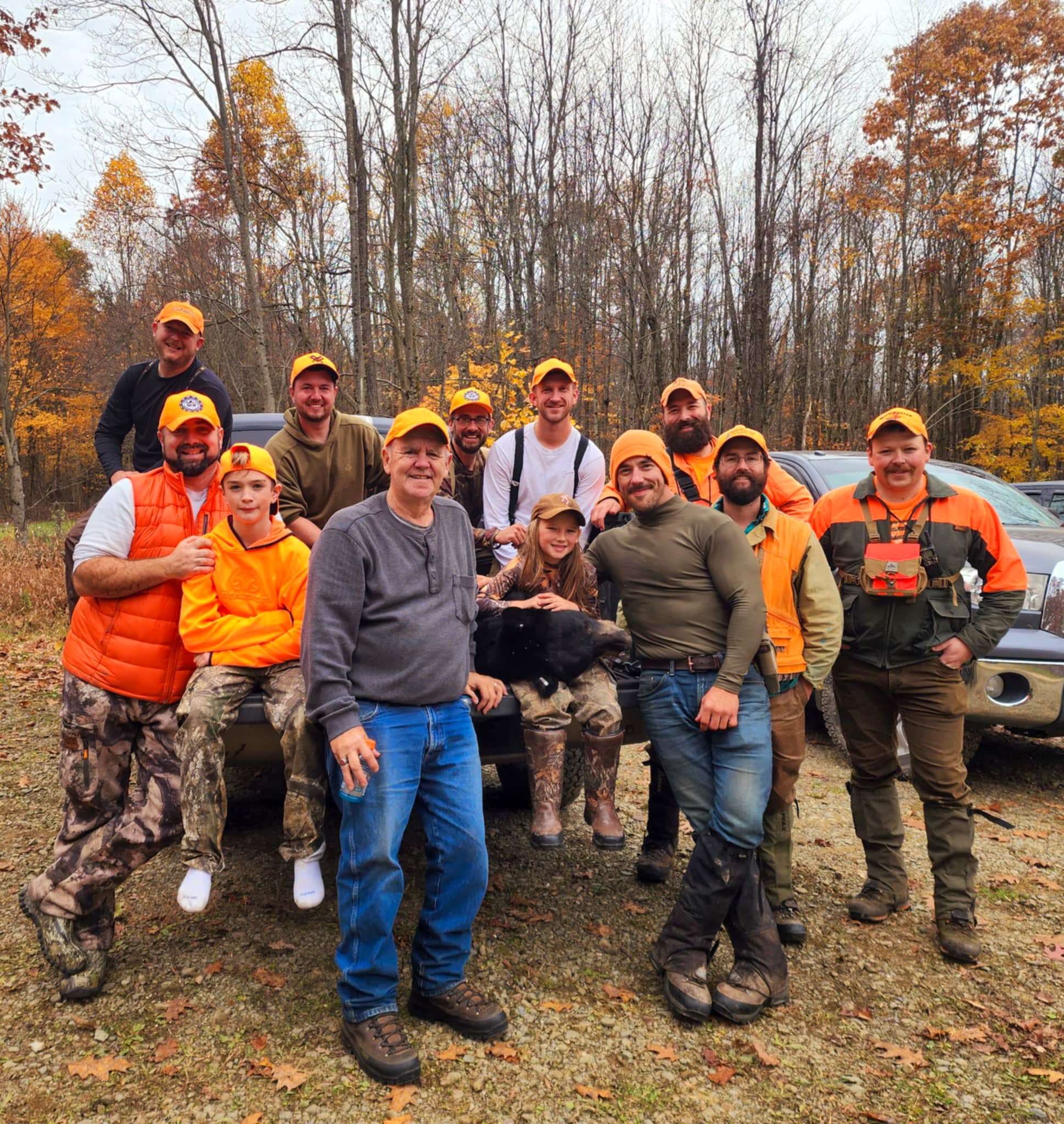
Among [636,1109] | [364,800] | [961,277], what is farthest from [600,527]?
[961,277]

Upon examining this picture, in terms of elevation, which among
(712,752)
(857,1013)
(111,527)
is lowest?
(857,1013)

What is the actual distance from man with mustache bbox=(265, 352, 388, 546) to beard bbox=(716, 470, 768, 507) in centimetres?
172

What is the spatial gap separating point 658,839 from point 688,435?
77.3 inches

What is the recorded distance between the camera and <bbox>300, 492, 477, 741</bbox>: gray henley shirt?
2.51 metres

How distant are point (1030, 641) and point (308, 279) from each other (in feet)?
44.3

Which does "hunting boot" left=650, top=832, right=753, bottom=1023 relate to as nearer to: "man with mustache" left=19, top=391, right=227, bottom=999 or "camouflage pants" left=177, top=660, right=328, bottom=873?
"camouflage pants" left=177, top=660, right=328, bottom=873

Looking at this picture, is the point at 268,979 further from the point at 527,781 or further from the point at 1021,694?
the point at 1021,694

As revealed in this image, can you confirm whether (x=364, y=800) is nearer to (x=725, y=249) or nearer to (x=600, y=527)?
(x=600, y=527)

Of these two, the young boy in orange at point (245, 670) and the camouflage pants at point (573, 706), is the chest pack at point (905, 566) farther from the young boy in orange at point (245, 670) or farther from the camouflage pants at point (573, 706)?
the young boy in orange at point (245, 670)

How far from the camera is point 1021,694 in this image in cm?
479

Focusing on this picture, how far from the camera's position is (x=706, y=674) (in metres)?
3.05

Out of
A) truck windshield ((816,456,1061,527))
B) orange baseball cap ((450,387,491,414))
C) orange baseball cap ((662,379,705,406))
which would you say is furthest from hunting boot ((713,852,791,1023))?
truck windshield ((816,456,1061,527))

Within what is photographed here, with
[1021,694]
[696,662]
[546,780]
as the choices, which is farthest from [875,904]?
[1021,694]

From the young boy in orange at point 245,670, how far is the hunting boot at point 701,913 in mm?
1284
